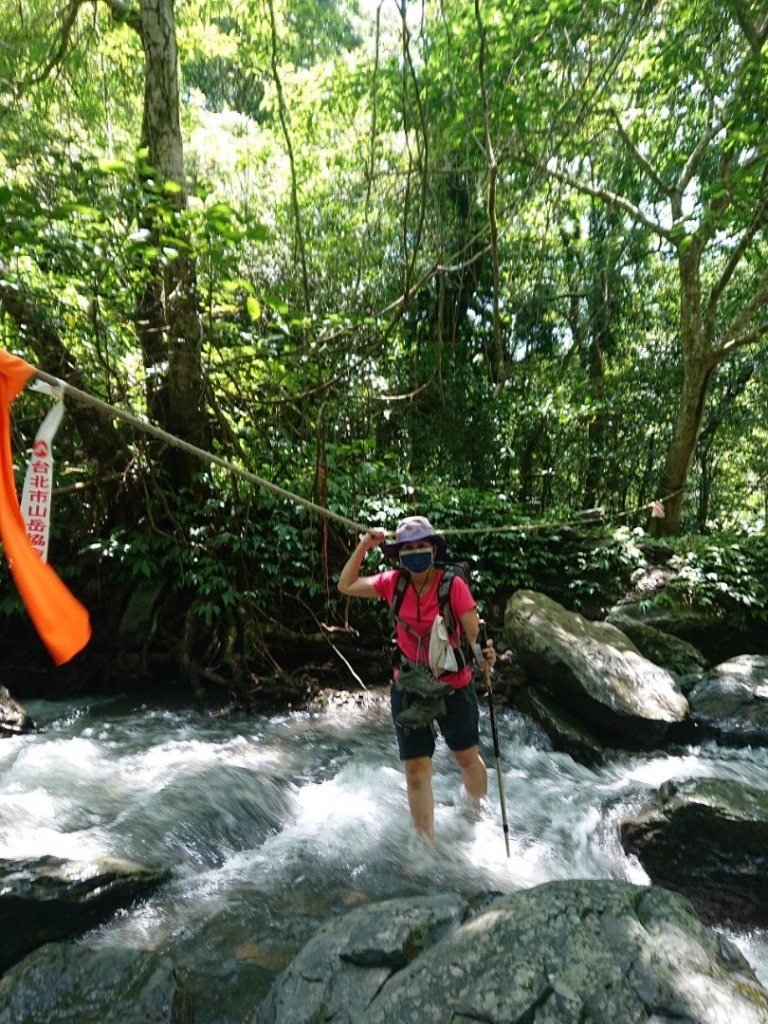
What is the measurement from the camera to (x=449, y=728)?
160 inches

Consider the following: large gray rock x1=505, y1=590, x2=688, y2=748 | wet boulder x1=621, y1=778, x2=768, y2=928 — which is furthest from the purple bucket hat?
large gray rock x1=505, y1=590, x2=688, y2=748

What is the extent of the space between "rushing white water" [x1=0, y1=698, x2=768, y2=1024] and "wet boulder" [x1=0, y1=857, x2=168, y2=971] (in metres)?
0.11

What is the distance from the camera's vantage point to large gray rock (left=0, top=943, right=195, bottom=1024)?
Result: 2.47 m

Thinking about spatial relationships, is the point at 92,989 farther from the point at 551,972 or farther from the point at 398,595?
the point at 398,595

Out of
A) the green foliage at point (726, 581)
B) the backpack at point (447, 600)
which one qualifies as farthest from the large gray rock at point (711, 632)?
the backpack at point (447, 600)

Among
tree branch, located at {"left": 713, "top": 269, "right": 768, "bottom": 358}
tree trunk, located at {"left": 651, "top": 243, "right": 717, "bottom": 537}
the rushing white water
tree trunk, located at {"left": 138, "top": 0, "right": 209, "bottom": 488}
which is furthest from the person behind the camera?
tree trunk, located at {"left": 651, "top": 243, "right": 717, "bottom": 537}

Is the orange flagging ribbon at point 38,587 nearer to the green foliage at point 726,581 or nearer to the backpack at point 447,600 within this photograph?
the backpack at point 447,600

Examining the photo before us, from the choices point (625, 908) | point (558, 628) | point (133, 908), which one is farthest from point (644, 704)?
point (133, 908)

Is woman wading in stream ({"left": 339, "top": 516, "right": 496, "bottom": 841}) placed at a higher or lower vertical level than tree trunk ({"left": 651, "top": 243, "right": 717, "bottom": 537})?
lower

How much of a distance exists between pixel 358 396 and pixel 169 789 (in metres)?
5.40

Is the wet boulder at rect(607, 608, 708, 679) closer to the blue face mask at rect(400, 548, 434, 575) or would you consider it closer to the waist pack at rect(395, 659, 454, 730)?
the waist pack at rect(395, 659, 454, 730)

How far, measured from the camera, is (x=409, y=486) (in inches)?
387

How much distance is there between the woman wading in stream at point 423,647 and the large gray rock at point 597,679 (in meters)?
2.44

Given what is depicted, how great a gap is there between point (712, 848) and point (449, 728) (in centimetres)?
169
